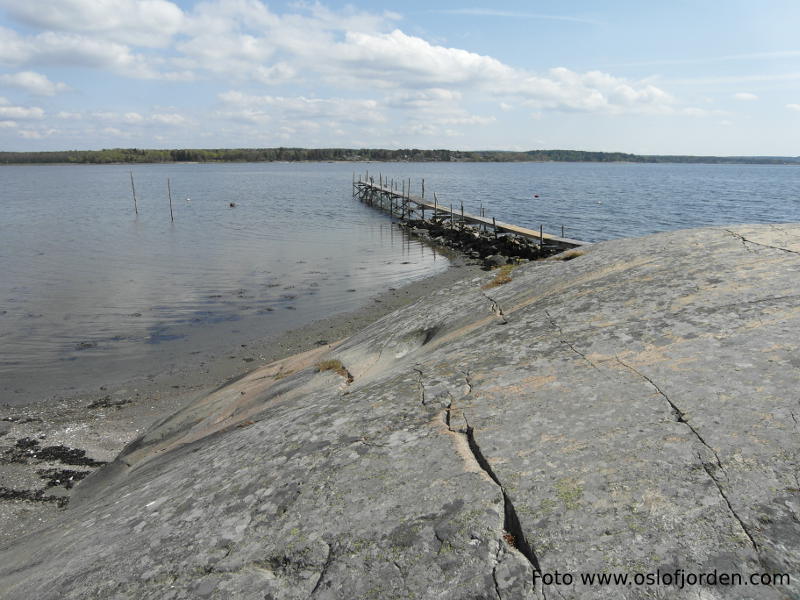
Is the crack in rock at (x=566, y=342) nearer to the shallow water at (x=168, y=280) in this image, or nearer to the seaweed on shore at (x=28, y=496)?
the seaweed on shore at (x=28, y=496)

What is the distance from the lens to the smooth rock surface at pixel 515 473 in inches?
89.4

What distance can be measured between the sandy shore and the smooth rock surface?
390cm

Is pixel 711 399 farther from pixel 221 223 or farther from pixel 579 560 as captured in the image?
pixel 221 223

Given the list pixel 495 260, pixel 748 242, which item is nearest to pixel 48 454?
pixel 748 242

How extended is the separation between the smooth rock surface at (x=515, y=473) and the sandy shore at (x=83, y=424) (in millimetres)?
3899

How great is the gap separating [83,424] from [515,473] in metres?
10.5

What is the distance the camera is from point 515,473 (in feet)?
8.96

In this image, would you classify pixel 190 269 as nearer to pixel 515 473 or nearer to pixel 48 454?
pixel 48 454

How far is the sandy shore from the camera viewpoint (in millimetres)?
7770

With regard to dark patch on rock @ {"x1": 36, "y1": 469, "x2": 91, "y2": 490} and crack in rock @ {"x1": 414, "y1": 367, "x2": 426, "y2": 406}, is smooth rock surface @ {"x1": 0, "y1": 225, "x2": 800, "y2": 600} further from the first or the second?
dark patch on rock @ {"x1": 36, "y1": 469, "x2": 91, "y2": 490}

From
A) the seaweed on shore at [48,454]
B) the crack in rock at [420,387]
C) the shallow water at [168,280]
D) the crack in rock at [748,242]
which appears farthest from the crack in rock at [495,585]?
the shallow water at [168,280]

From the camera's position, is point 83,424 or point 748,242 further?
point 83,424

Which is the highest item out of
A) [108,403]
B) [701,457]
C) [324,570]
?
[701,457]

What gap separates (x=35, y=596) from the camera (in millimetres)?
2947
